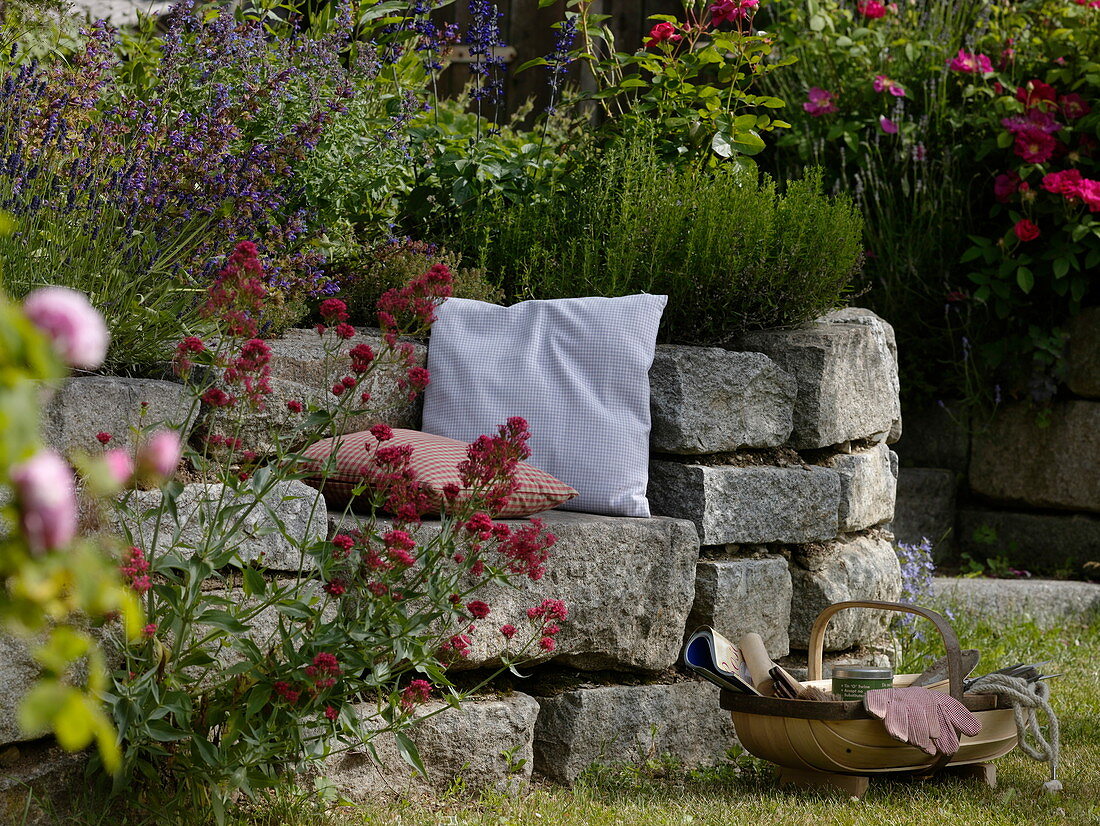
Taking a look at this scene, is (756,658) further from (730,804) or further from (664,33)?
(664,33)

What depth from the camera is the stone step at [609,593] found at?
2508 millimetres

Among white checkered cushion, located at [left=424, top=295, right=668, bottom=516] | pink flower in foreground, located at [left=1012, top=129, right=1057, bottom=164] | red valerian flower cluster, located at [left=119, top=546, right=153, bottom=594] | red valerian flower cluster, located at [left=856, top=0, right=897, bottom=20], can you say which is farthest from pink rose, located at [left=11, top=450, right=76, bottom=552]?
red valerian flower cluster, located at [left=856, top=0, right=897, bottom=20]

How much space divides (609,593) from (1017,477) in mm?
2849

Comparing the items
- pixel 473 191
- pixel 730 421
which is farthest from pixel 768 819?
pixel 473 191

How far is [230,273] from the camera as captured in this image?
74.4 inches

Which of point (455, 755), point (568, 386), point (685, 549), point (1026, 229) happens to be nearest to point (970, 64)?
point (1026, 229)

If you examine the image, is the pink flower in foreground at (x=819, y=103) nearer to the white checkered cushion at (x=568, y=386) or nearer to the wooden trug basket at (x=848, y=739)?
the white checkered cushion at (x=568, y=386)

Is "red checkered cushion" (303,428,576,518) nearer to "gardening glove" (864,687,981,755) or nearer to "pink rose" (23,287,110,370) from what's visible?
"gardening glove" (864,687,981,755)

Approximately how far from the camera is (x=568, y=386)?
282 centimetres

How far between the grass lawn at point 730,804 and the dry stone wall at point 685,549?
7 centimetres

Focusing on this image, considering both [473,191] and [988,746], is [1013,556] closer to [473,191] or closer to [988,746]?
[988,746]

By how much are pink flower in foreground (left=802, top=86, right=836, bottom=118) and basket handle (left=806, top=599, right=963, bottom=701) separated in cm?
264

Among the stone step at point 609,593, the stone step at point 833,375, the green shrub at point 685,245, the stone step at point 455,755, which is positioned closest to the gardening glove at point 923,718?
the stone step at point 609,593

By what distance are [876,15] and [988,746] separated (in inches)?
128
